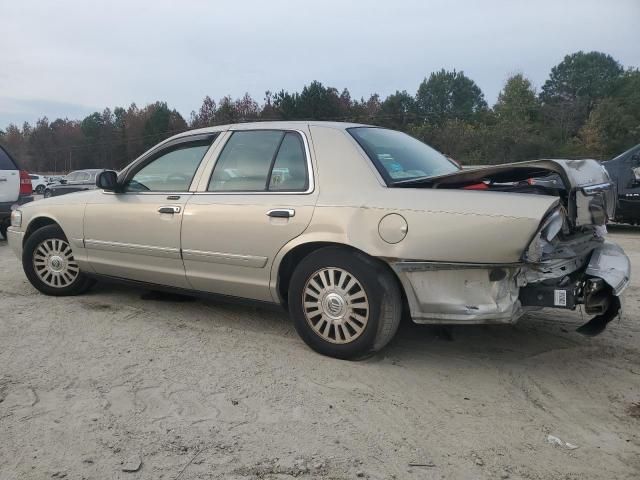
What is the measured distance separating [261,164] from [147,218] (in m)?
1.11

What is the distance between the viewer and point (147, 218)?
14.6ft

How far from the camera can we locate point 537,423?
2.84 metres

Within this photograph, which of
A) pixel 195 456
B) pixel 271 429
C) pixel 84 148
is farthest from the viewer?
pixel 84 148

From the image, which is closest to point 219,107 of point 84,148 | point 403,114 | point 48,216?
point 403,114

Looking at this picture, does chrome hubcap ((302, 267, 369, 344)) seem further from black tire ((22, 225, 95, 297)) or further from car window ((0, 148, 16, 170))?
car window ((0, 148, 16, 170))

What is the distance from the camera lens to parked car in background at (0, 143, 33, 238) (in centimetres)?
→ 873

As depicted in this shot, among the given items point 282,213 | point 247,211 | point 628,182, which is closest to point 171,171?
point 247,211

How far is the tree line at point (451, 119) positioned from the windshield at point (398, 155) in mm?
33144

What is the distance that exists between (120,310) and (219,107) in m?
53.1

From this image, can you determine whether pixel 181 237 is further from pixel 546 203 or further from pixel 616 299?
pixel 616 299

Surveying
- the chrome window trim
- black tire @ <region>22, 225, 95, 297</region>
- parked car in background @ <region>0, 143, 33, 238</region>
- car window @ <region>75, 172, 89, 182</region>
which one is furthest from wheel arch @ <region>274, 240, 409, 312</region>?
car window @ <region>75, 172, 89, 182</region>

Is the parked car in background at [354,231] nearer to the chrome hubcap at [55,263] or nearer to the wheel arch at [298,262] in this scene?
the wheel arch at [298,262]

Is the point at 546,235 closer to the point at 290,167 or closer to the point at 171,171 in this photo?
the point at 290,167

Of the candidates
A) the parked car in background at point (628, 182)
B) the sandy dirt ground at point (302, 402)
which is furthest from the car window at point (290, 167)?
the parked car in background at point (628, 182)
